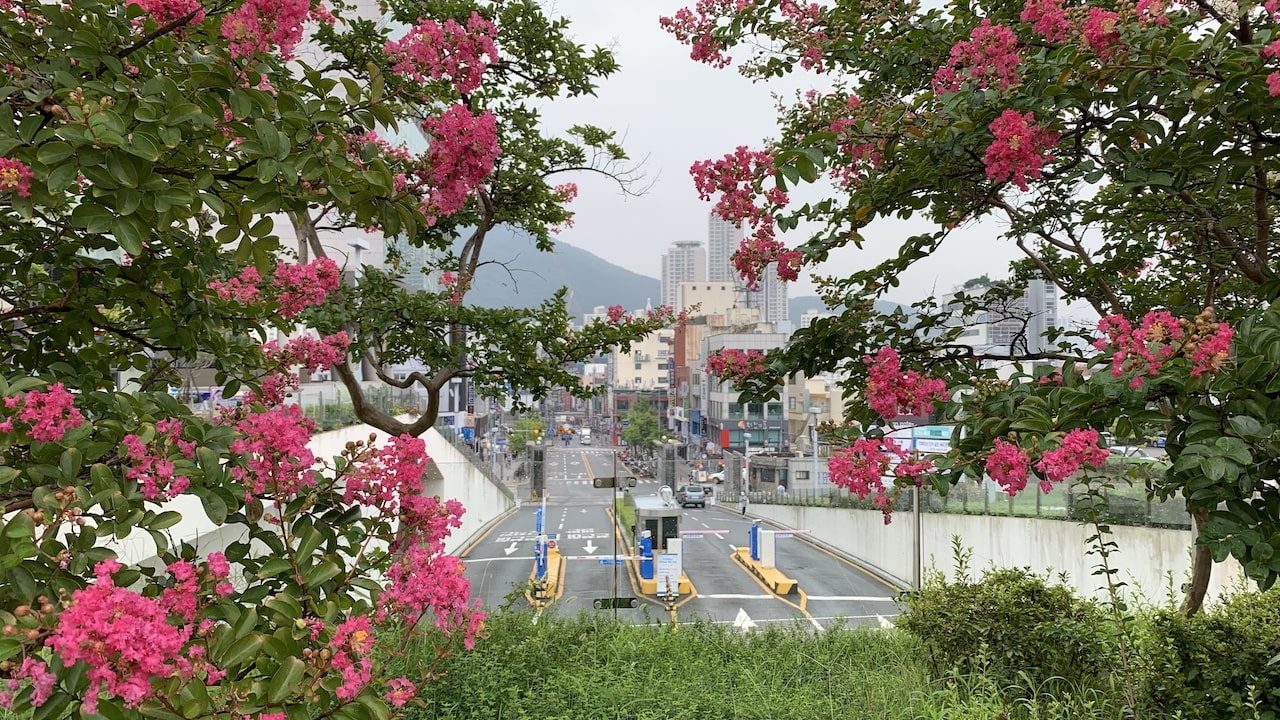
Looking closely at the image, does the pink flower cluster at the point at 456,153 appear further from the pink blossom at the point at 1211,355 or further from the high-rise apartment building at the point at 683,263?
the high-rise apartment building at the point at 683,263

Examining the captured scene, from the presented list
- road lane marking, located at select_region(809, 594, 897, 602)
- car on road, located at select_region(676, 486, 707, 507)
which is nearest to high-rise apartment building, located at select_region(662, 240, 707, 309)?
car on road, located at select_region(676, 486, 707, 507)

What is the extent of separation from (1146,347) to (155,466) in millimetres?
2106

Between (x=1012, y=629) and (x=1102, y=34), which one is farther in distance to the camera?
(x=1012, y=629)

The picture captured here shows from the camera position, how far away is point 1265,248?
8.12 ft

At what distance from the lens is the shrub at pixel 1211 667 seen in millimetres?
2637

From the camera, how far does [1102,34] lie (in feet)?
6.10

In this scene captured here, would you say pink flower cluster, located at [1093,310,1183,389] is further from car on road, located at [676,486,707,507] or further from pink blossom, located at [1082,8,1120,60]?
car on road, located at [676,486,707,507]

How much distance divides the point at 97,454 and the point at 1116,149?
270 centimetres

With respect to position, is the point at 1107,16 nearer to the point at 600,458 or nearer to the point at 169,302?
the point at 169,302

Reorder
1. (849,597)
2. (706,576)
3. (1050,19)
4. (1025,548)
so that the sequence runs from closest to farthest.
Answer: (1050,19) → (1025,548) → (849,597) → (706,576)

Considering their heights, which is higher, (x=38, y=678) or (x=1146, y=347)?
(x=1146, y=347)

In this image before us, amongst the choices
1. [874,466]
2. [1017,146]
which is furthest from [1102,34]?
[874,466]

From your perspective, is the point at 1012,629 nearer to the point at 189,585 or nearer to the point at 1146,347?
the point at 1146,347

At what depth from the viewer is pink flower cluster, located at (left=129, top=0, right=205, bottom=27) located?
1539mm
